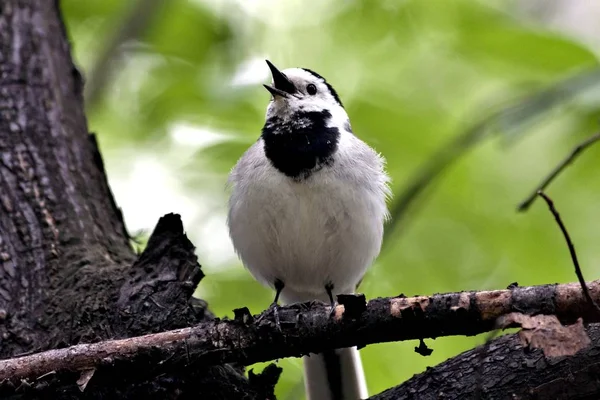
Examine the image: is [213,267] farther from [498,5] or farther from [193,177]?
[498,5]

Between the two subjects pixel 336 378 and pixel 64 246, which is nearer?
pixel 64 246

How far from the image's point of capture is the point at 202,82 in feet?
19.9

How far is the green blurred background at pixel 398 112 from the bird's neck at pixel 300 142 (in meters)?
0.76

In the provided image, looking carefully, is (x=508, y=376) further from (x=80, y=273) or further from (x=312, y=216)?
(x=80, y=273)

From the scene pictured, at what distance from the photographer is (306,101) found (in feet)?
16.8

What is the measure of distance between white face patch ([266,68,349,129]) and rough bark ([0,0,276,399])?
120 cm

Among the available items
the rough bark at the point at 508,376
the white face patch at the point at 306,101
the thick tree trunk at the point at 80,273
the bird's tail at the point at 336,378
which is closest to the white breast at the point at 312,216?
the white face patch at the point at 306,101

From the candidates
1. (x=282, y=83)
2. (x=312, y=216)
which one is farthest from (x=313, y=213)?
(x=282, y=83)

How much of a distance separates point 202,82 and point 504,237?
2641 millimetres

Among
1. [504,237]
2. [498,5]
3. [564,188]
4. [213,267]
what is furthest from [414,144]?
[498,5]

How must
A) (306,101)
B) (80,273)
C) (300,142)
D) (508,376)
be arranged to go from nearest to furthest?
(508,376), (80,273), (300,142), (306,101)

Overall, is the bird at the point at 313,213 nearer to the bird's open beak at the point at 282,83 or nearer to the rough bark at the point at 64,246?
the bird's open beak at the point at 282,83

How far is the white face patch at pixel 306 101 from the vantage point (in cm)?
504

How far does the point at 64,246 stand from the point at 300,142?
1.48m
